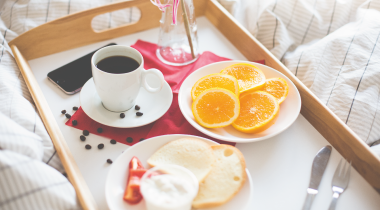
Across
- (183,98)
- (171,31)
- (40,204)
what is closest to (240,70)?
(183,98)

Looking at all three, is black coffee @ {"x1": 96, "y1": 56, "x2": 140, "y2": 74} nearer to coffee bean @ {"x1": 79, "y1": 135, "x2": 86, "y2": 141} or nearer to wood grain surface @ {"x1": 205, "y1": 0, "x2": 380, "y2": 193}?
coffee bean @ {"x1": 79, "y1": 135, "x2": 86, "y2": 141}

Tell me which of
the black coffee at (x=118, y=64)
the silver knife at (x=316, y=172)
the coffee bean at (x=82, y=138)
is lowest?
the silver knife at (x=316, y=172)

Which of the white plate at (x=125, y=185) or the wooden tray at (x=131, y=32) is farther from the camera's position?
the wooden tray at (x=131, y=32)

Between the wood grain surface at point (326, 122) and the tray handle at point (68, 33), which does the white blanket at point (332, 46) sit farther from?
the tray handle at point (68, 33)

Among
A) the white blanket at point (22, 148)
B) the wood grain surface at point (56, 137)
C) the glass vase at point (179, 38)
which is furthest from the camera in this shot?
the glass vase at point (179, 38)

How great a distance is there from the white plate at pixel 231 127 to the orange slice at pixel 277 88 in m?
0.03

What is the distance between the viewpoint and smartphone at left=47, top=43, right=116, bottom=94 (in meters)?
1.11

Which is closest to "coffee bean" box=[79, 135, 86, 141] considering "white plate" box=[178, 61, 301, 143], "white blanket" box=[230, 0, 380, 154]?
Answer: "white plate" box=[178, 61, 301, 143]

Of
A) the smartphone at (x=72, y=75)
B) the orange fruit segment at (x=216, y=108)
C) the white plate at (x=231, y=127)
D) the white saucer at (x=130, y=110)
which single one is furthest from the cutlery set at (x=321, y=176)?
the smartphone at (x=72, y=75)

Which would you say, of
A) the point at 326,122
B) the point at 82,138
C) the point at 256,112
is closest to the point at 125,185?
the point at 82,138

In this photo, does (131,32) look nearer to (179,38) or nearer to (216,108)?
(179,38)

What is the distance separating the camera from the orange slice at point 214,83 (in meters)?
1.03

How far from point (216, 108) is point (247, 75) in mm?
226

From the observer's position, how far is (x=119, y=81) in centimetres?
90
